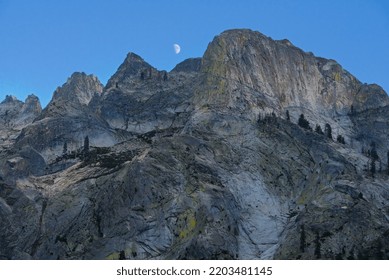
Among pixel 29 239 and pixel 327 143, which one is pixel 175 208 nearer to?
pixel 29 239

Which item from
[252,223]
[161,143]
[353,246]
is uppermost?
[161,143]

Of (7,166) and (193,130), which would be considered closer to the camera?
(7,166)

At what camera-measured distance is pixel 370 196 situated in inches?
6142

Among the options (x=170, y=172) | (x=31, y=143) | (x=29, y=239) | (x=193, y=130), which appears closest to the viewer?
(x=29, y=239)

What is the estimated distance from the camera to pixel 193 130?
586 feet

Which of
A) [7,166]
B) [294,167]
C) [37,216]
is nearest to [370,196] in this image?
[294,167]

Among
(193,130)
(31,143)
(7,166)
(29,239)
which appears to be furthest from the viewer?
(31,143)

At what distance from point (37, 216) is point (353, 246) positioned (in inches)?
2731

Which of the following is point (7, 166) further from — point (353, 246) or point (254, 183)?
point (353, 246)

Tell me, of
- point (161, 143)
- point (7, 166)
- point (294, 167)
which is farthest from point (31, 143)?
point (294, 167)

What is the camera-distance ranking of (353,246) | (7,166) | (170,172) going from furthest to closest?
(7,166) < (170,172) < (353,246)

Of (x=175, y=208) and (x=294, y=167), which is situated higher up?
(x=294, y=167)

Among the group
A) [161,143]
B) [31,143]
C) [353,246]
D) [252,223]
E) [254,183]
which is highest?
[31,143]

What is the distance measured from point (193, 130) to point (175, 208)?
38975mm
